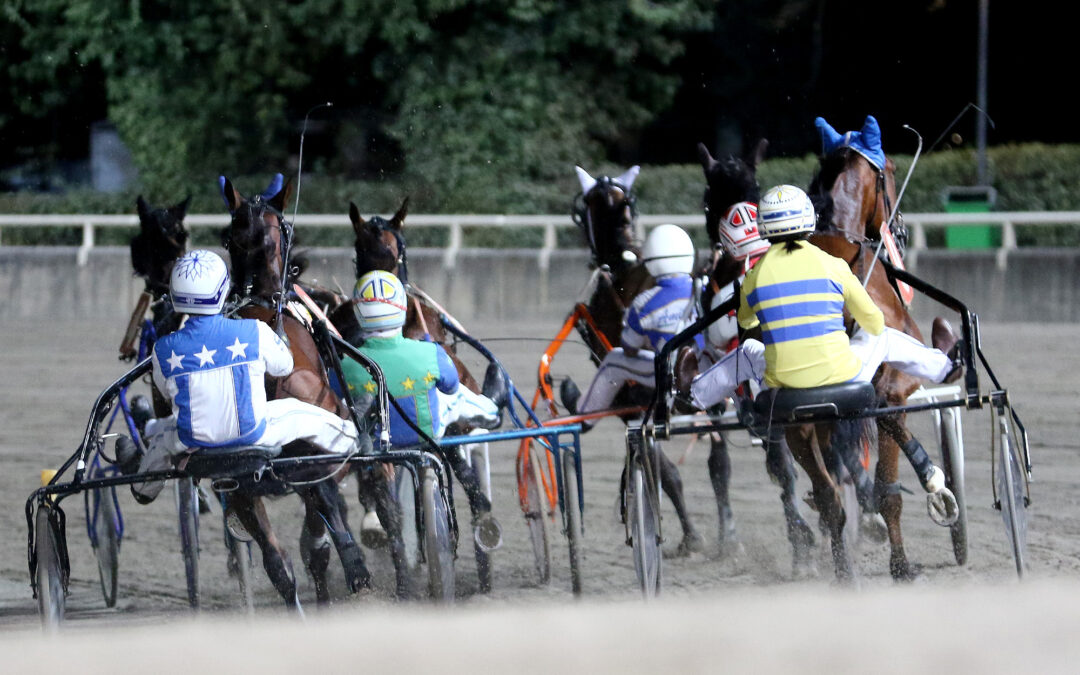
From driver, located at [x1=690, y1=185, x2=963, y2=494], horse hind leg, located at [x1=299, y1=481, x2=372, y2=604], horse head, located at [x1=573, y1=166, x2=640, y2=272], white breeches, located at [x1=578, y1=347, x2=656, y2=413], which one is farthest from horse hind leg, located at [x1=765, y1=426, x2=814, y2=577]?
horse hind leg, located at [x1=299, y1=481, x2=372, y2=604]

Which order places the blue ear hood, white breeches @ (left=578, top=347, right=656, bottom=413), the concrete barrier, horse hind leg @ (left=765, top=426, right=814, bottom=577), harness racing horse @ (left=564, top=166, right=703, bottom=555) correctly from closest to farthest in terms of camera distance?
horse hind leg @ (left=765, top=426, right=814, bottom=577) → the blue ear hood → white breeches @ (left=578, top=347, right=656, bottom=413) → harness racing horse @ (left=564, top=166, right=703, bottom=555) → the concrete barrier

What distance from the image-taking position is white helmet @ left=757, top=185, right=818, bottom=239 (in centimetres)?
654

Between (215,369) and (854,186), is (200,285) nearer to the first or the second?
(215,369)

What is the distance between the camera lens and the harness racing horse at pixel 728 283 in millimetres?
7551

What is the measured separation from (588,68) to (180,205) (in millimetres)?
16484

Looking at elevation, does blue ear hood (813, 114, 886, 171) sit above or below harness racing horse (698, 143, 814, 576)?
above

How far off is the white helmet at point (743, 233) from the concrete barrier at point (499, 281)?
964 centimetres

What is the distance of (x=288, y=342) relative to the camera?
7.18 metres

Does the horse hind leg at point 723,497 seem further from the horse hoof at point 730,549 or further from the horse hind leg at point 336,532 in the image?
the horse hind leg at point 336,532

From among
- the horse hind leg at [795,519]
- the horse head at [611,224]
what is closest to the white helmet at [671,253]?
the horse head at [611,224]

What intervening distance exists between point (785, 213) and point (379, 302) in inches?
71.3

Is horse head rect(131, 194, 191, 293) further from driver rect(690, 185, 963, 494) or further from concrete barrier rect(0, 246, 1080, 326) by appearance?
concrete barrier rect(0, 246, 1080, 326)

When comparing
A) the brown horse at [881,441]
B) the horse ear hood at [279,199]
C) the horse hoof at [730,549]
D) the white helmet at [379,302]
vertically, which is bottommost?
the horse hoof at [730,549]

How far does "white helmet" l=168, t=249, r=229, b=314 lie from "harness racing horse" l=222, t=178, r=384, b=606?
2.24 ft
